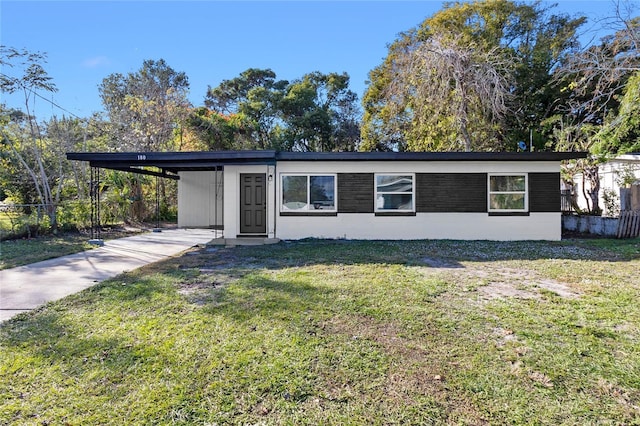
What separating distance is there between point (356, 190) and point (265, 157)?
267 centimetres

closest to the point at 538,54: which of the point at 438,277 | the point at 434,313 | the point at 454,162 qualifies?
the point at 454,162

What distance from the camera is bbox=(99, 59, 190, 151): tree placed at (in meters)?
16.9

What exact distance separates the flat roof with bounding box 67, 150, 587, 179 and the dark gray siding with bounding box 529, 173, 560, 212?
59cm

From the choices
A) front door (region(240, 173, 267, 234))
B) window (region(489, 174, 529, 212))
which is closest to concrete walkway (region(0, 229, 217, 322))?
front door (region(240, 173, 267, 234))

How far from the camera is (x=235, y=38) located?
1427 cm

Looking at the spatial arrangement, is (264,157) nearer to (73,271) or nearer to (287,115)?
(73,271)

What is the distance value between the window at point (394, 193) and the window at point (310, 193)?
1.33 metres

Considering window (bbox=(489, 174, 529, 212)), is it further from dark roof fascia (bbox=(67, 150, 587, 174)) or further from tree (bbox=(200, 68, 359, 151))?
tree (bbox=(200, 68, 359, 151))

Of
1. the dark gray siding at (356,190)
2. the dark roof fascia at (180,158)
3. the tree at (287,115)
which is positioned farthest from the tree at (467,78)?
the dark roof fascia at (180,158)

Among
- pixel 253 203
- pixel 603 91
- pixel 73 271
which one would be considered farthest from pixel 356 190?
pixel 603 91

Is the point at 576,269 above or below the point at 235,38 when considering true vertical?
below

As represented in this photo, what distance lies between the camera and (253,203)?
10.7 m

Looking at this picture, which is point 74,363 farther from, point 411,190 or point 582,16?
point 582,16

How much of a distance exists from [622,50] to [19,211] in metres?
19.2
